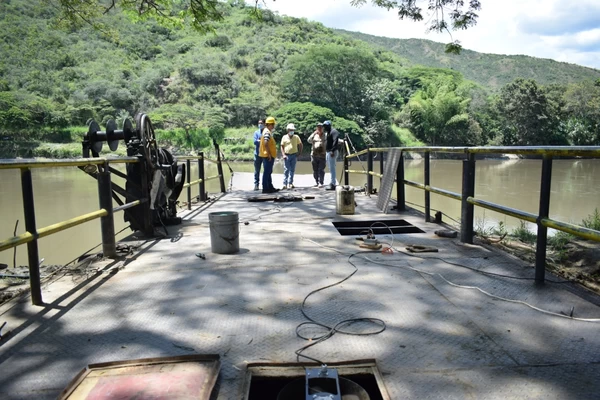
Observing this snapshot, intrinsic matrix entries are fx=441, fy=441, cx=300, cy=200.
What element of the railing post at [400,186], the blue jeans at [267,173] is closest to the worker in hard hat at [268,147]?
the blue jeans at [267,173]

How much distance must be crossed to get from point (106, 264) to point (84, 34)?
404ft

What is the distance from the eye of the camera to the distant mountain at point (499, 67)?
160000 mm

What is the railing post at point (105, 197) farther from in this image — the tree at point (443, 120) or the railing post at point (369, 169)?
the tree at point (443, 120)

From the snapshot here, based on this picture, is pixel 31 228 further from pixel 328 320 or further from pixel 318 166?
pixel 318 166

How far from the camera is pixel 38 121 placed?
182 ft

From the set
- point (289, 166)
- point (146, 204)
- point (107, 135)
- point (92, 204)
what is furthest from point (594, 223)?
point (92, 204)

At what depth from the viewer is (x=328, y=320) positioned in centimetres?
272

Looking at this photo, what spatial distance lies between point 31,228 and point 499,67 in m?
200

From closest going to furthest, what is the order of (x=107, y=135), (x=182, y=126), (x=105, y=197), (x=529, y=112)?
(x=105, y=197), (x=107, y=135), (x=182, y=126), (x=529, y=112)

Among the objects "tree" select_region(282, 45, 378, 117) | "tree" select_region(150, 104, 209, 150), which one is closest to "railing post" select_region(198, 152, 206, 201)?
"tree" select_region(150, 104, 209, 150)

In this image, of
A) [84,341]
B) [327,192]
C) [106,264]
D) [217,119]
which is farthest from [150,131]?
[217,119]

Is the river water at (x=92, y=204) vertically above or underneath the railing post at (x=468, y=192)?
underneath

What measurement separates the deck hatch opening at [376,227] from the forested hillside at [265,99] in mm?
34290

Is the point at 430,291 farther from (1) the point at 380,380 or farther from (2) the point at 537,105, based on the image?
(2) the point at 537,105
